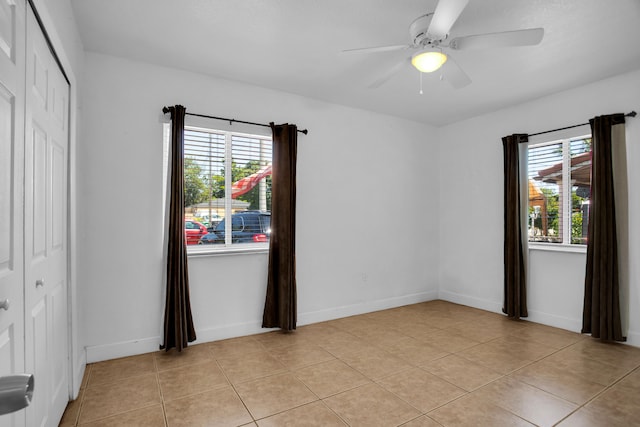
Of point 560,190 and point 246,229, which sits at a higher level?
point 560,190

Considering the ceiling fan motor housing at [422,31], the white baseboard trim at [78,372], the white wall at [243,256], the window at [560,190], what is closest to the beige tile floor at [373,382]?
the white baseboard trim at [78,372]

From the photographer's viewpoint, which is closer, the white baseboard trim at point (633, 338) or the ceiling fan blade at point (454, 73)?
the ceiling fan blade at point (454, 73)

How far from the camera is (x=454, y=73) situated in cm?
259

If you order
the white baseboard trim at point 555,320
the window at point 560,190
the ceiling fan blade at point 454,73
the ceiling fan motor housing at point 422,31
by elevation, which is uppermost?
the ceiling fan motor housing at point 422,31

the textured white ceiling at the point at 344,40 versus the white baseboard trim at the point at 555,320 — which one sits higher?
the textured white ceiling at the point at 344,40

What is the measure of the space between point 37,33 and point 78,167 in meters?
1.26

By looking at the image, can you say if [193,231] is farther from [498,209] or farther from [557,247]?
[557,247]

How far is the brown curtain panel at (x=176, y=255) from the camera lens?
3076mm

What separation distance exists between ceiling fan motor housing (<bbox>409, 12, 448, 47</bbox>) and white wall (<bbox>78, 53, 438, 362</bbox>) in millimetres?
1829

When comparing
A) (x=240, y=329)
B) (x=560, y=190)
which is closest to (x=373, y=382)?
(x=240, y=329)

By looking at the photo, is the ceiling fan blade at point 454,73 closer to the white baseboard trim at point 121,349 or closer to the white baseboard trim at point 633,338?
the white baseboard trim at point 633,338

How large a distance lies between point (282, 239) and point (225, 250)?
2.01 feet

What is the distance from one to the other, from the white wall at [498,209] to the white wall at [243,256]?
0.30 m

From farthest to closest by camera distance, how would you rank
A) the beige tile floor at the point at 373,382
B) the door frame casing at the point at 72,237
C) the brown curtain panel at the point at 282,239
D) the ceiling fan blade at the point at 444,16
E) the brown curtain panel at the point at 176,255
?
the brown curtain panel at the point at 282,239 → the brown curtain panel at the point at 176,255 → the door frame casing at the point at 72,237 → the beige tile floor at the point at 373,382 → the ceiling fan blade at the point at 444,16
